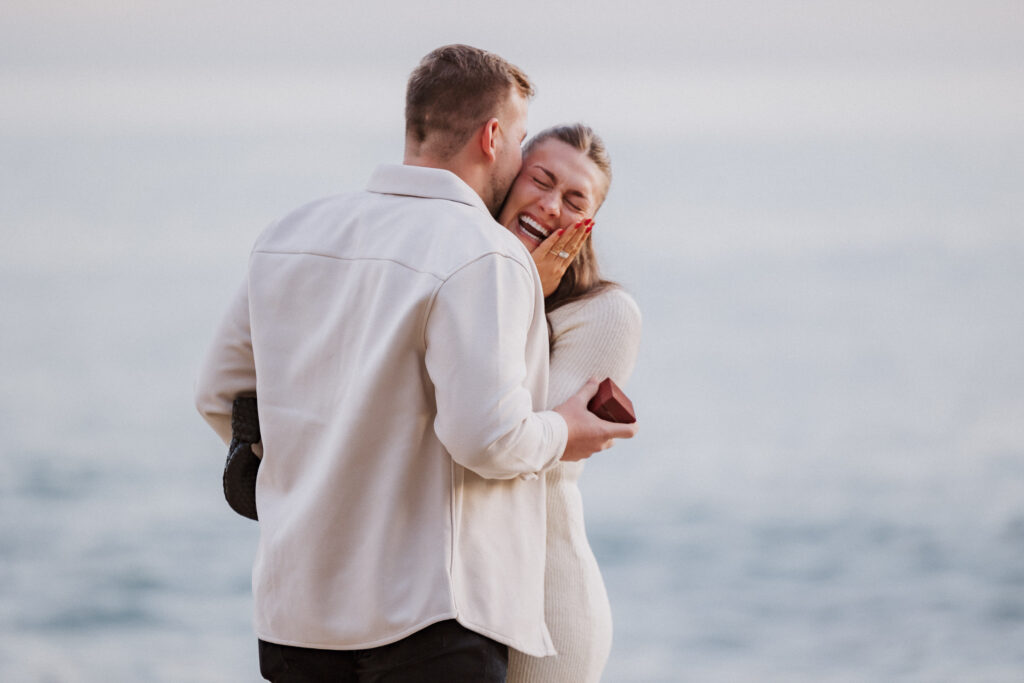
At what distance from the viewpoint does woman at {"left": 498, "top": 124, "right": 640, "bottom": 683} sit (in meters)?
2.00

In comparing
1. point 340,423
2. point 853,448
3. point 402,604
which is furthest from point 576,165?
→ point 853,448

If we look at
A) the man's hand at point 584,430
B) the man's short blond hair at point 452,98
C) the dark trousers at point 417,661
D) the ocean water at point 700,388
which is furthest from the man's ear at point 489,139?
the ocean water at point 700,388

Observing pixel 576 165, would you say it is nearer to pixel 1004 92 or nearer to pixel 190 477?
pixel 190 477

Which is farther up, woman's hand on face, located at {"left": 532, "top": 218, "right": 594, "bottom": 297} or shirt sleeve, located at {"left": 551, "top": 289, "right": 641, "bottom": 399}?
woman's hand on face, located at {"left": 532, "top": 218, "right": 594, "bottom": 297}

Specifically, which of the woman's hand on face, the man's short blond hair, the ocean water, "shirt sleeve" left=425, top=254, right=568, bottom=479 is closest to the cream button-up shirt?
"shirt sleeve" left=425, top=254, right=568, bottom=479

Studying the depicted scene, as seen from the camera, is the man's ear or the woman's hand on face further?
the woman's hand on face

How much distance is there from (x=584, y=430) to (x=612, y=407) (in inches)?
3.0

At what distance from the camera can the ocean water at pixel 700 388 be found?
37.6 feet

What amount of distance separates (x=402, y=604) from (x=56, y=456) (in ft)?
42.2

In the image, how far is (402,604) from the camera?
5.55 feet

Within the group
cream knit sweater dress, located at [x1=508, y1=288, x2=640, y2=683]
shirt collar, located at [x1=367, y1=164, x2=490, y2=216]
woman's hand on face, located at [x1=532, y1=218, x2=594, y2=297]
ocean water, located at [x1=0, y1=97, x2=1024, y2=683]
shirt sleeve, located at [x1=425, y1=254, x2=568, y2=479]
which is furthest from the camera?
ocean water, located at [x1=0, y1=97, x2=1024, y2=683]

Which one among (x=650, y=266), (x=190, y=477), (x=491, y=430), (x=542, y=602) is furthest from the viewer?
(x=650, y=266)

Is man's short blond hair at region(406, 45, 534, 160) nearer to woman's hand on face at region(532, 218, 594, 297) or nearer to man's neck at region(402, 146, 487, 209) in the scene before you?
man's neck at region(402, 146, 487, 209)

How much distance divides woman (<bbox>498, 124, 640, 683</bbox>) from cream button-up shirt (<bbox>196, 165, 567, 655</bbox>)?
20 centimetres
